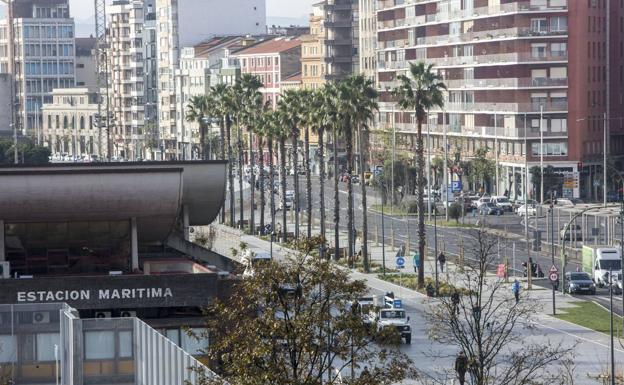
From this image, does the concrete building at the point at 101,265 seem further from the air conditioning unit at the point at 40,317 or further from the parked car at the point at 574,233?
the parked car at the point at 574,233

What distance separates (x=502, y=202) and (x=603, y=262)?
177ft

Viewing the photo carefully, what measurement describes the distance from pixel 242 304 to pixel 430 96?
69.2 m

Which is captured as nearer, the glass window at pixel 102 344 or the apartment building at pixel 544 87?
the glass window at pixel 102 344

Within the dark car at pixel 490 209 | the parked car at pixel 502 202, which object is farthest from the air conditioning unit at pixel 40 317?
the parked car at pixel 502 202

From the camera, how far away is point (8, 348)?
65.8 m

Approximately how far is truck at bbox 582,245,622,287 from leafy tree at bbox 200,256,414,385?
6350 centimetres

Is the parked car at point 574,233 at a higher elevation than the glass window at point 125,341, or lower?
lower

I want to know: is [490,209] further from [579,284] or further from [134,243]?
[134,243]

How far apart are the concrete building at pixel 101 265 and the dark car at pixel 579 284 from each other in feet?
73.2

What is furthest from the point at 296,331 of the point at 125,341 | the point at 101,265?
the point at 101,265

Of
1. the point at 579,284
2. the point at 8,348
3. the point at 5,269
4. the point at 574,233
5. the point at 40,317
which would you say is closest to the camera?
the point at 8,348

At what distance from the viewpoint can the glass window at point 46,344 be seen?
2584 inches

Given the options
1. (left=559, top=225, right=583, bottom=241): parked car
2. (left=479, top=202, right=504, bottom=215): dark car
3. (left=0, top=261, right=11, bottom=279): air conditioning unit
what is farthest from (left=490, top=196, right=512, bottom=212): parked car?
(left=0, top=261, right=11, bottom=279): air conditioning unit

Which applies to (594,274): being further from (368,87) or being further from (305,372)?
(305,372)
